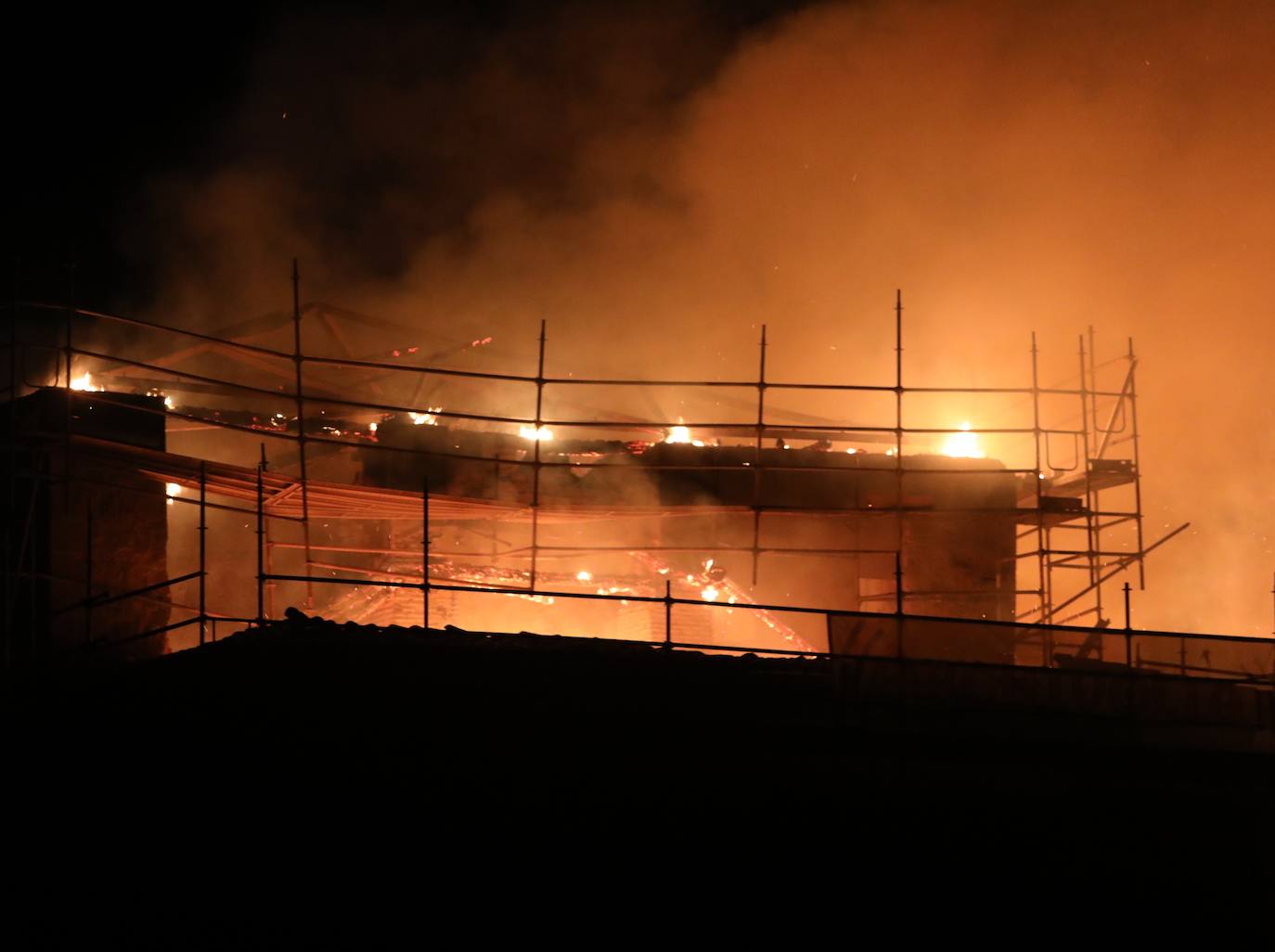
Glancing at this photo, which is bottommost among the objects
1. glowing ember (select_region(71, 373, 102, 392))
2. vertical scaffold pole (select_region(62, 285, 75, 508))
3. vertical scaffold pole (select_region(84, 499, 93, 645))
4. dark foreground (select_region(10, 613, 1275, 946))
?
dark foreground (select_region(10, 613, 1275, 946))

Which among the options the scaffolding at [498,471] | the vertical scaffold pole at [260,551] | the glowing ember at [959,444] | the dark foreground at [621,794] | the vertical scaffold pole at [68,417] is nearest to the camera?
the dark foreground at [621,794]

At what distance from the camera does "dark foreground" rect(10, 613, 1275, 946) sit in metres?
6.96

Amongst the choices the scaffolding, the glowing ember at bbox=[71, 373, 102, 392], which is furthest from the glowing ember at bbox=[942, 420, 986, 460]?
the glowing ember at bbox=[71, 373, 102, 392]

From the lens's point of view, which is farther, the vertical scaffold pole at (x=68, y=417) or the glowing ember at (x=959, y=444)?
the glowing ember at (x=959, y=444)

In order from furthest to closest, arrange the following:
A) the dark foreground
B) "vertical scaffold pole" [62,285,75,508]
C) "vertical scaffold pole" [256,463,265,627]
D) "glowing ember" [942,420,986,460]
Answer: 1. "glowing ember" [942,420,986,460]
2. "vertical scaffold pole" [62,285,75,508]
3. "vertical scaffold pole" [256,463,265,627]
4. the dark foreground

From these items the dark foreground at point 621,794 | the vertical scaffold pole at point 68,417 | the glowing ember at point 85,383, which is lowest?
the dark foreground at point 621,794

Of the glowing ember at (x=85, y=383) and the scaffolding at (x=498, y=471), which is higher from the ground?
the glowing ember at (x=85, y=383)

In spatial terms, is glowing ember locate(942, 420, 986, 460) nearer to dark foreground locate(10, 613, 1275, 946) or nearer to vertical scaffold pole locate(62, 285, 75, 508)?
dark foreground locate(10, 613, 1275, 946)

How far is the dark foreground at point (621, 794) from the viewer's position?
6.96 meters

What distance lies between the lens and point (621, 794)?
730 centimetres

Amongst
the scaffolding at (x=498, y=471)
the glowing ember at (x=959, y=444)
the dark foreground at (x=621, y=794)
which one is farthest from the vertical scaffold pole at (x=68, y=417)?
the glowing ember at (x=959, y=444)

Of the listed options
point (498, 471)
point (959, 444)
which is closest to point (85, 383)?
point (498, 471)

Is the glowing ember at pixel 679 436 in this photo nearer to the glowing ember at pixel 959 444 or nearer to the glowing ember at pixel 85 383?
the glowing ember at pixel 959 444

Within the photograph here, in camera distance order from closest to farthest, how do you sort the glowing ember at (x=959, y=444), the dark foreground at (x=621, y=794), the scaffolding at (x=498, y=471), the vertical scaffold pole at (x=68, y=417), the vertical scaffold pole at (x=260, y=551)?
the dark foreground at (x=621, y=794), the vertical scaffold pole at (x=260, y=551), the vertical scaffold pole at (x=68, y=417), the scaffolding at (x=498, y=471), the glowing ember at (x=959, y=444)
